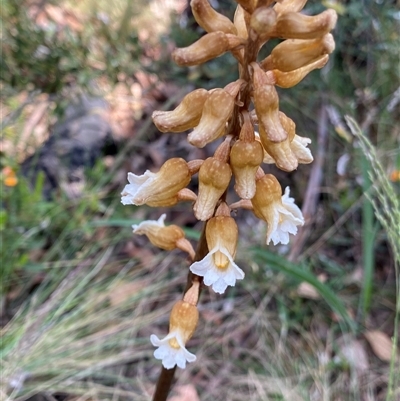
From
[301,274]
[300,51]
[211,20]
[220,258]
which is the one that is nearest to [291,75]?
[300,51]

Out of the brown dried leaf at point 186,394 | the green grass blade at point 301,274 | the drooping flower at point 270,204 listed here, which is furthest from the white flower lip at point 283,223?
the brown dried leaf at point 186,394

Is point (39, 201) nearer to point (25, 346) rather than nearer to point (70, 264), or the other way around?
point (70, 264)

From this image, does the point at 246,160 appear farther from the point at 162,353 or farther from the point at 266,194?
the point at 162,353

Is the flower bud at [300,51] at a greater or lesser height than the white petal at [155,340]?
greater

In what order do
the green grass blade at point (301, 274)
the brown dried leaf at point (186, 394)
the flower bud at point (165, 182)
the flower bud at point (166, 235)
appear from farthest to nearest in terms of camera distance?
the brown dried leaf at point (186, 394) < the green grass blade at point (301, 274) < the flower bud at point (166, 235) < the flower bud at point (165, 182)

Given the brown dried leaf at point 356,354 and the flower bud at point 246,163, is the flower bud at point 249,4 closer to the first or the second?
the flower bud at point 246,163

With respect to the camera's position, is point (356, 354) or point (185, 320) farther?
→ point (356, 354)

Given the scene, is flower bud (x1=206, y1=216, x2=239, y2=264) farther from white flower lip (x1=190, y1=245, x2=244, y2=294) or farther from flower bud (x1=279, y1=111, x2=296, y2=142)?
flower bud (x1=279, y1=111, x2=296, y2=142)

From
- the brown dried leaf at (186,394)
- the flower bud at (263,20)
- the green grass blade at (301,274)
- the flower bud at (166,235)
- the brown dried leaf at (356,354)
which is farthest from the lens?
the brown dried leaf at (356,354)
